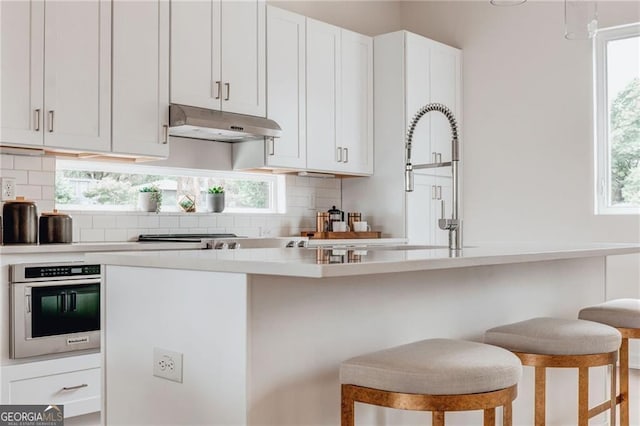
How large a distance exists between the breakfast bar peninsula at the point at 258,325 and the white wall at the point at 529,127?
9.31 ft

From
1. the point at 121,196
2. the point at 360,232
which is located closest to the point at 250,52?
the point at 121,196

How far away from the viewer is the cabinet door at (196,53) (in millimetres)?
4066

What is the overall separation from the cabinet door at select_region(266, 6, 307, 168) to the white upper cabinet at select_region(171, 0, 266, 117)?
101 millimetres

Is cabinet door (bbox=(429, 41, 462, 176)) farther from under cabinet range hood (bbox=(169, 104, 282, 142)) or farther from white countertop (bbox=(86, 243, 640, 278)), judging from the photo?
white countertop (bbox=(86, 243, 640, 278))

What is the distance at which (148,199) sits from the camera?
434 centimetres

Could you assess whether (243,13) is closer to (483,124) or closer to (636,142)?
(483,124)

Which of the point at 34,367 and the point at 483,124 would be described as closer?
the point at 34,367

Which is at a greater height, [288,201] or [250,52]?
[250,52]

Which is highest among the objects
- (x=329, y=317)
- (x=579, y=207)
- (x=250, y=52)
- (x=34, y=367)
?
(x=250, y=52)

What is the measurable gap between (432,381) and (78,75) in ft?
9.07

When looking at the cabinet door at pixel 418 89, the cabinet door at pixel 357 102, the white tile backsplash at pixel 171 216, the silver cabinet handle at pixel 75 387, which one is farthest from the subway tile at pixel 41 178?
the cabinet door at pixel 418 89

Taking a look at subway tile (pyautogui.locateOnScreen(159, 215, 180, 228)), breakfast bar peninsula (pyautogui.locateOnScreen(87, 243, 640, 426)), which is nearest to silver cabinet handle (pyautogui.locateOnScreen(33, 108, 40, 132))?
subway tile (pyautogui.locateOnScreen(159, 215, 180, 228))

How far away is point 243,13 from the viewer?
4.47 m

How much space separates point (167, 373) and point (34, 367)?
1554 millimetres
